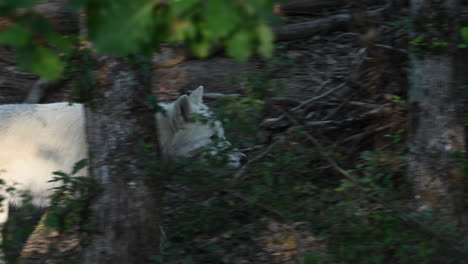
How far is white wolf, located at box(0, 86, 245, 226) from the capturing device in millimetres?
5203

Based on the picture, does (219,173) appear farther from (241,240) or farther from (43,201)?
(43,201)

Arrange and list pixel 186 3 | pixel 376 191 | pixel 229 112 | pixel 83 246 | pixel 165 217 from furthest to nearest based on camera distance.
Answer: pixel 165 217, pixel 229 112, pixel 376 191, pixel 83 246, pixel 186 3

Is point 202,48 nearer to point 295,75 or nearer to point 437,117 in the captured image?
point 437,117

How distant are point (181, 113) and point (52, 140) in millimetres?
1291

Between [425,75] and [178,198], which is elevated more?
[425,75]

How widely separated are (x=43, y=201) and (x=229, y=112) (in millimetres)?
1896

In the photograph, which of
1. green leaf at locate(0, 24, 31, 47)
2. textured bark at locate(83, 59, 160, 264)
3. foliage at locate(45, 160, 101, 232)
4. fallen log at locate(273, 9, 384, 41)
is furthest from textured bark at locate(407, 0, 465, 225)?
fallen log at locate(273, 9, 384, 41)

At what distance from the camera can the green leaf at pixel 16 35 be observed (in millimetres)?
1860

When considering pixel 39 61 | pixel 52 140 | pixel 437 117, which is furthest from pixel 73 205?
pixel 437 117

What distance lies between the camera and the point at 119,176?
4.43 m

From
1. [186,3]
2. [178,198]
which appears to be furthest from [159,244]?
[186,3]

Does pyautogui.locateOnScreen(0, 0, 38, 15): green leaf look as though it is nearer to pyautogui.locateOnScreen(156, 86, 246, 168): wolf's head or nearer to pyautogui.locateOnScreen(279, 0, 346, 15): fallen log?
pyautogui.locateOnScreen(156, 86, 246, 168): wolf's head

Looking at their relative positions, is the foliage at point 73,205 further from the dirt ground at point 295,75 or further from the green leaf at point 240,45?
the green leaf at point 240,45

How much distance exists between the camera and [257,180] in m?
5.27
